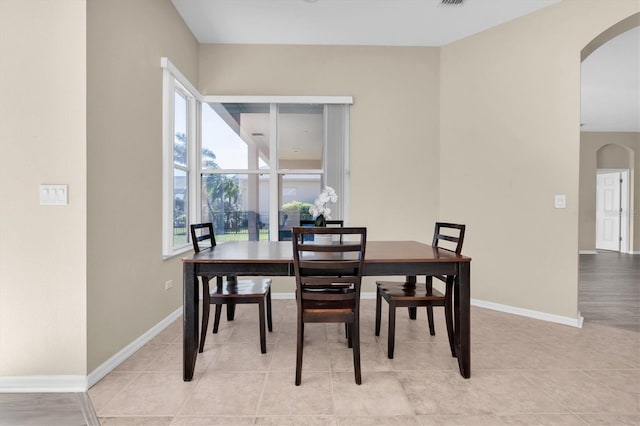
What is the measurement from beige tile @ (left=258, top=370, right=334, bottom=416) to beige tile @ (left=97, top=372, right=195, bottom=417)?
47 cm

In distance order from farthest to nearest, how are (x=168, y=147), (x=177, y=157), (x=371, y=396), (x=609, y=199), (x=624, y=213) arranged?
1. (x=609, y=199)
2. (x=624, y=213)
3. (x=177, y=157)
4. (x=168, y=147)
5. (x=371, y=396)

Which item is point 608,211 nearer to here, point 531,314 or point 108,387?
point 531,314

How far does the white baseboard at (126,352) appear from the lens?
1.96 metres

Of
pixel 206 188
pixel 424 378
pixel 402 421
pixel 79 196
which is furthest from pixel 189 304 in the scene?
pixel 206 188

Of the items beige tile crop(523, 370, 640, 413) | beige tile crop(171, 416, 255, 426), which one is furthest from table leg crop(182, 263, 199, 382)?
beige tile crop(523, 370, 640, 413)

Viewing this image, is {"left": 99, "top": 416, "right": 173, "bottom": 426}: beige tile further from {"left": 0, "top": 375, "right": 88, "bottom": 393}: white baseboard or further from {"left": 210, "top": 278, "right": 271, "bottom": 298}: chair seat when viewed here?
{"left": 210, "top": 278, "right": 271, "bottom": 298}: chair seat

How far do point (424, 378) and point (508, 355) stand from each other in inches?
30.9

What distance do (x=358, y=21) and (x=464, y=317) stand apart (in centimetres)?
298

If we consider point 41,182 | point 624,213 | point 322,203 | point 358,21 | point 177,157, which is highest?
point 358,21

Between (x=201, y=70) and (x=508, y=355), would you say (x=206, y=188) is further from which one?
(x=508, y=355)

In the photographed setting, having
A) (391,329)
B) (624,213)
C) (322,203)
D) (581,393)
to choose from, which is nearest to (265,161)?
(322,203)

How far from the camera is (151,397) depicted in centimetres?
181

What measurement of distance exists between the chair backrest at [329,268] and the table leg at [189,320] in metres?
0.65

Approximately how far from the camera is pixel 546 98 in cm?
311
